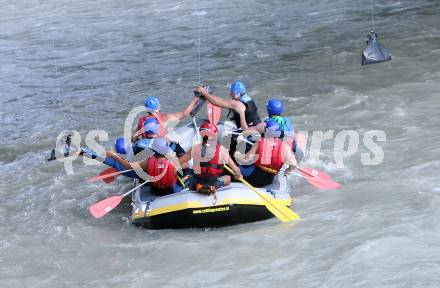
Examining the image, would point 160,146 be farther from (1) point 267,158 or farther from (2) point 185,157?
(1) point 267,158

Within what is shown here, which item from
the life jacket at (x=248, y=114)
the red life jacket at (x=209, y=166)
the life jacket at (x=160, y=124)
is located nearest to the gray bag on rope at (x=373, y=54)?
the life jacket at (x=248, y=114)

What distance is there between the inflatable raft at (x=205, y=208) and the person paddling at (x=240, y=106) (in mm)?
1354

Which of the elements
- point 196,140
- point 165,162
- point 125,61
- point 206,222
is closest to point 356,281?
point 206,222

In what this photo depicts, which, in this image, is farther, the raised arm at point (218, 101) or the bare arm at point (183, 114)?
the bare arm at point (183, 114)

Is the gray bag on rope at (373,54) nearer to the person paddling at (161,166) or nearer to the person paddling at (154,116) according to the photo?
the person paddling at (154,116)

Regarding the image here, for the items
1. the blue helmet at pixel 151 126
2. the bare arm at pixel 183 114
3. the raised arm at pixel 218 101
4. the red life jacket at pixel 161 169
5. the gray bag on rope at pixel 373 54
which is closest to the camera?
the red life jacket at pixel 161 169

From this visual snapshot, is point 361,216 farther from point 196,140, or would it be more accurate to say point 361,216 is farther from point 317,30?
point 317,30

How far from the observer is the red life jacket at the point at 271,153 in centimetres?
741

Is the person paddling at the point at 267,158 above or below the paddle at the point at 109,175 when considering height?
above

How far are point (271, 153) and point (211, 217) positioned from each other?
40.3 inches

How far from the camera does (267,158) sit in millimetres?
7469

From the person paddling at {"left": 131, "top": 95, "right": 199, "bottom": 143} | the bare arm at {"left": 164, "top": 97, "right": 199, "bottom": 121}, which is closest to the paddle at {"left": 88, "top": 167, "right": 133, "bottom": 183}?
the person paddling at {"left": 131, "top": 95, "right": 199, "bottom": 143}

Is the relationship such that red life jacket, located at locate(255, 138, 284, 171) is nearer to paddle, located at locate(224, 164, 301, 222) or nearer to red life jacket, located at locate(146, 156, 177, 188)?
paddle, located at locate(224, 164, 301, 222)

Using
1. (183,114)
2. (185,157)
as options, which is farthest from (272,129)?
(183,114)
